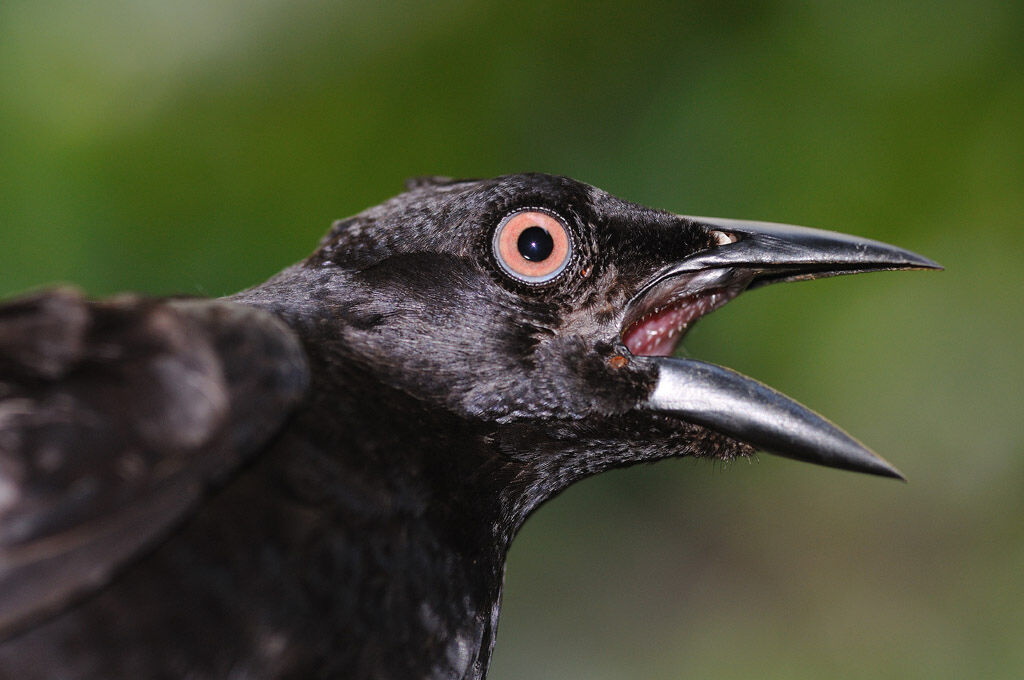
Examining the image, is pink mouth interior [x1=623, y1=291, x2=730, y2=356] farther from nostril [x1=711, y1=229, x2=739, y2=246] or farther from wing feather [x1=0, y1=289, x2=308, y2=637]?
wing feather [x1=0, y1=289, x2=308, y2=637]

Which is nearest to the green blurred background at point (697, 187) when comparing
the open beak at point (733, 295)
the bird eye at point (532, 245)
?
the bird eye at point (532, 245)

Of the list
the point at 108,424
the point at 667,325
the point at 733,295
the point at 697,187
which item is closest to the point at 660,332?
the point at 667,325

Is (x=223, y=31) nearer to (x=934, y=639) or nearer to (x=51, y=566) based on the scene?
(x=51, y=566)

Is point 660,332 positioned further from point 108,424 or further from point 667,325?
point 108,424

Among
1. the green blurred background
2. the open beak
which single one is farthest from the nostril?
the green blurred background

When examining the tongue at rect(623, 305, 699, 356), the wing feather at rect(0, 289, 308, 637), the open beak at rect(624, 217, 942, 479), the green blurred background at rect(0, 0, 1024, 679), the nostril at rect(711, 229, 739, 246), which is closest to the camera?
the wing feather at rect(0, 289, 308, 637)

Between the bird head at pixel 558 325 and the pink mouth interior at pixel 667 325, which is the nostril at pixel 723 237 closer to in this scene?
the bird head at pixel 558 325

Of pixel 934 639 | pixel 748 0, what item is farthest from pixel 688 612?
pixel 748 0
